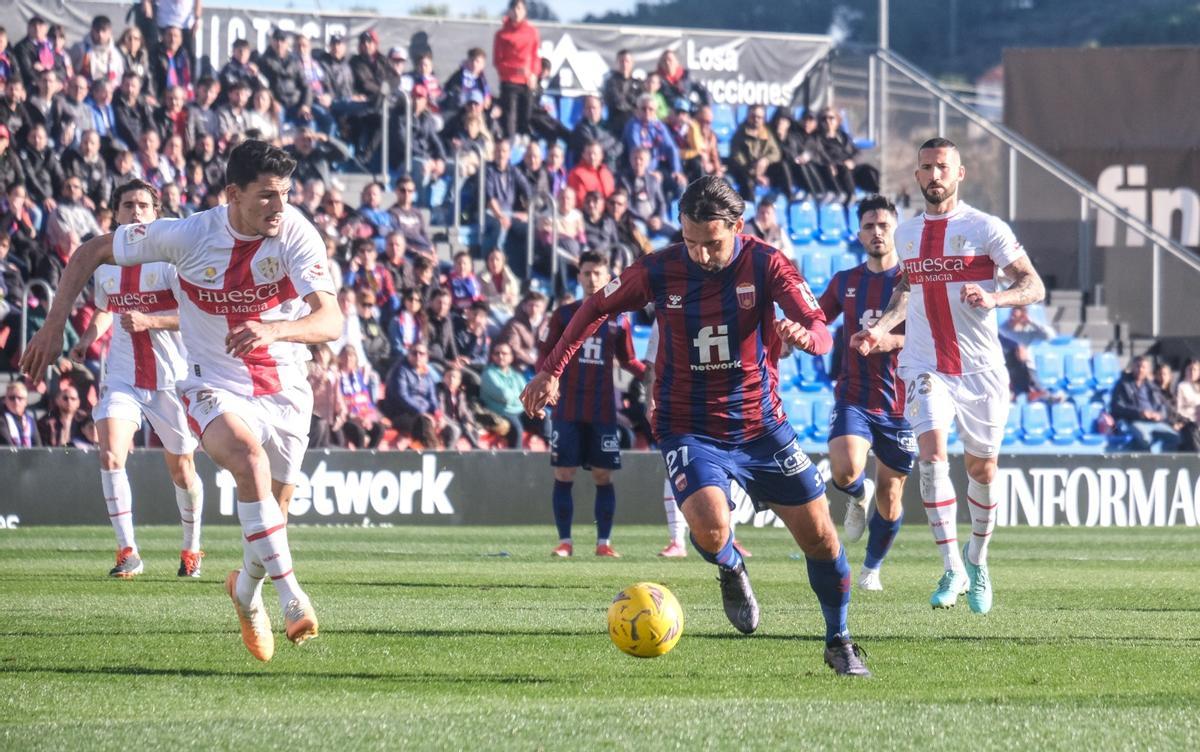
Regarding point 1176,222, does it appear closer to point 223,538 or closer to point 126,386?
point 223,538

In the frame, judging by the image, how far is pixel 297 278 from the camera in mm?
7766

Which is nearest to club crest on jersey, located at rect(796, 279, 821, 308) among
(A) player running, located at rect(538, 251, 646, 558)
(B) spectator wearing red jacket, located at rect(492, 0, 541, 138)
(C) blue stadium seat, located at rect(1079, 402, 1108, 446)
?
(A) player running, located at rect(538, 251, 646, 558)

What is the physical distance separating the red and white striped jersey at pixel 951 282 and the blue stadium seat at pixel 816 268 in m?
12.7

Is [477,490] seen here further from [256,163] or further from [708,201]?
[708,201]

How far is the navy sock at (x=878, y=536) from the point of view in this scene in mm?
11039

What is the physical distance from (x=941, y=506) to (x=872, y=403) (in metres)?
1.08

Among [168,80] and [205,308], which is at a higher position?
[168,80]

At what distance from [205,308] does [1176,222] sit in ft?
82.1

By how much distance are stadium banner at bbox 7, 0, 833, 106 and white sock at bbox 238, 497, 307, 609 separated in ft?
53.1

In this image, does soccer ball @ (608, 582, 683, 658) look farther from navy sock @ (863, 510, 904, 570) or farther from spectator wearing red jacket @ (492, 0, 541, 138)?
spectator wearing red jacket @ (492, 0, 541, 138)

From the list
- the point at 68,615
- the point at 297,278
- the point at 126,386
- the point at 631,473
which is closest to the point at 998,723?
the point at 297,278

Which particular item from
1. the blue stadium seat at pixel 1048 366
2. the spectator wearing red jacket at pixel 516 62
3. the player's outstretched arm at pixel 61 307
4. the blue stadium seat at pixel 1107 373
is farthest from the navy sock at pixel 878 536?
the spectator wearing red jacket at pixel 516 62

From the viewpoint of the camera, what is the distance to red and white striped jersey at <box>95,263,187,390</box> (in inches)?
450

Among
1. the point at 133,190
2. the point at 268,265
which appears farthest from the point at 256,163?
the point at 133,190
